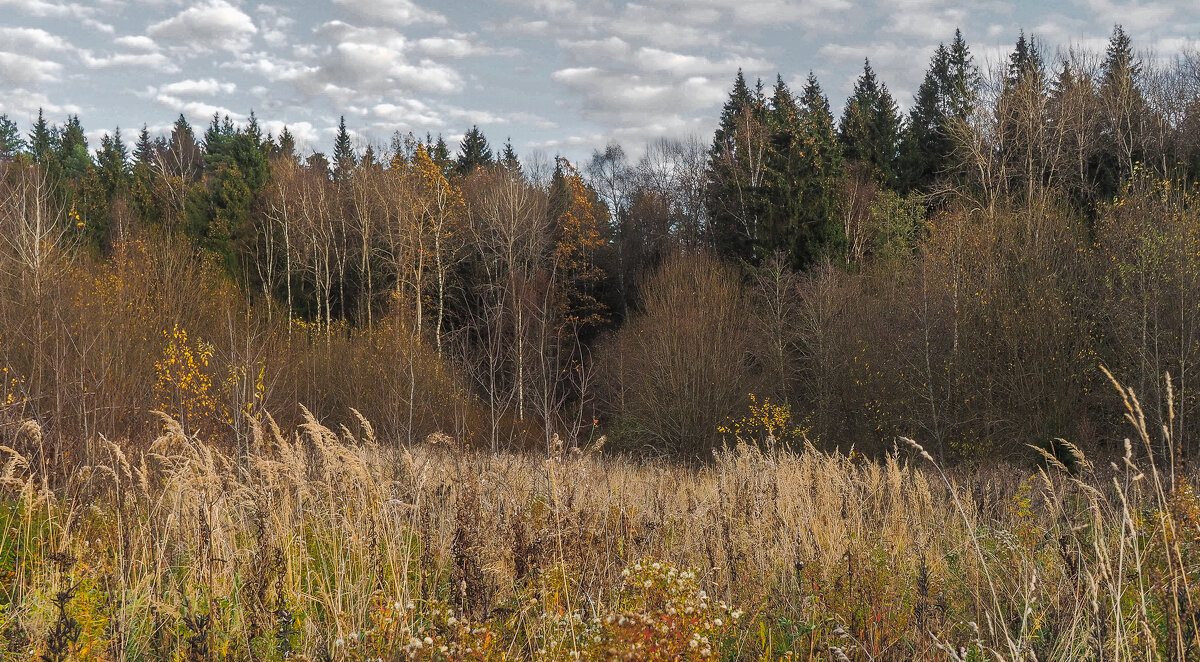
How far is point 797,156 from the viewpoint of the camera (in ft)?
87.9

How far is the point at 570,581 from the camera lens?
3.74 meters

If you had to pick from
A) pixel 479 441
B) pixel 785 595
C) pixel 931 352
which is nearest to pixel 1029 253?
pixel 931 352

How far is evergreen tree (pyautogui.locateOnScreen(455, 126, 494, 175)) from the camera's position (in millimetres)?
43516

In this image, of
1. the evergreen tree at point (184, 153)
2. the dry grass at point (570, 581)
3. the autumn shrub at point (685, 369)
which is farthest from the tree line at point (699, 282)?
the evergreen tree at point (184, 153)

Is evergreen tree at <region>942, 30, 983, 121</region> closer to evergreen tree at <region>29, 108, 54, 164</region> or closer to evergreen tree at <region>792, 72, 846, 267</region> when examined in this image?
evergreen tree at <region>792, 72, 846, 267</region>

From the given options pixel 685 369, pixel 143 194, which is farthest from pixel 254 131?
pixel 685 369

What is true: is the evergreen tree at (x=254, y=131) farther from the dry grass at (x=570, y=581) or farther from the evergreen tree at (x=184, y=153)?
the dry grass at (x=570, y=581)

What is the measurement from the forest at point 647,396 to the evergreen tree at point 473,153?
239 millimetres

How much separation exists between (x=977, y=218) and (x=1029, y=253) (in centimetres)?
392

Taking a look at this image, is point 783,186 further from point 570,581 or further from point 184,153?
point 184,153

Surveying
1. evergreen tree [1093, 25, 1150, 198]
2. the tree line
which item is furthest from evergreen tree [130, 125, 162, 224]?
evergreen tree [1093, 25, 1150, 198]

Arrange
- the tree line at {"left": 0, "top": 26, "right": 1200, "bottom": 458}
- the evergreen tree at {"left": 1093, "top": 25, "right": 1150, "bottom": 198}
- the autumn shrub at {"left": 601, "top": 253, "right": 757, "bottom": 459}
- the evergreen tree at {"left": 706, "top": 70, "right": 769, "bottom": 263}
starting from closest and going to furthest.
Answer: the tree line at {"left": 0, "top": 26, "right": 1200, "bottom": 458}, the autumn shrub at {"left": 601, "top": 253, "right": 757, "bottom": 459}, the evergreen tree at {"left": 1093, "top": 25, "right": 1150, "bottom": 198}, the evergreen tree at {"left": 706, "top": 70, "right": 769, "bottom": 263}

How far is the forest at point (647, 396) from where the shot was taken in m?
3.41

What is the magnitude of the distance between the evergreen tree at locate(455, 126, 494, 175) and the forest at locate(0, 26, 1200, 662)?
239 millimetres
